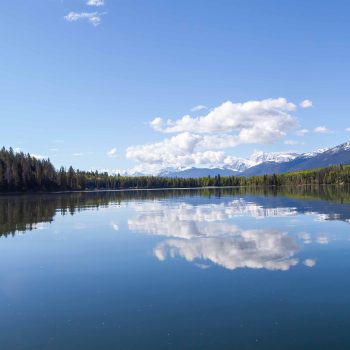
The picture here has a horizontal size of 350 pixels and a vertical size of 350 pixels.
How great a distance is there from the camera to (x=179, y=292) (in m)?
18.0

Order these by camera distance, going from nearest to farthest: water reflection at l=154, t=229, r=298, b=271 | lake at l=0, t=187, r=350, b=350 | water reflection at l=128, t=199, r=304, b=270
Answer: lake at l=0, t=187, r=350, b=350
water reflection at l=154, t=229, r=298, b=271
water reflection at l=128, t=199, r=304, b=270

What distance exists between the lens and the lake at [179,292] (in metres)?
13.0

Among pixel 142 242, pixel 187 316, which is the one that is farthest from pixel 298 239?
pixel 187 316

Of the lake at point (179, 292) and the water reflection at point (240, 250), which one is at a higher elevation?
the water reflection at point (240, 250)

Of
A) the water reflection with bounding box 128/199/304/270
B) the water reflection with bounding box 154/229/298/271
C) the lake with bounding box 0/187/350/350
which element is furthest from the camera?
the water reflection with bounding box 128/199/304/270

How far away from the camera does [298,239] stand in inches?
1218

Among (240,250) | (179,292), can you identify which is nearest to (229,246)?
(240,250)

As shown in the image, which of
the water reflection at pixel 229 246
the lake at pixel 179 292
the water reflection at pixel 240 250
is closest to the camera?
the lake at pixel 179 292

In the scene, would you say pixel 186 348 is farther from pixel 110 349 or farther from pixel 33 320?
pixel 33 320

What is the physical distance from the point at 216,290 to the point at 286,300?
323 cm

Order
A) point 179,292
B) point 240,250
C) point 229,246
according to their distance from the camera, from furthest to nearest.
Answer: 1. point 229,246
2. point 240,250
3. point 179,292

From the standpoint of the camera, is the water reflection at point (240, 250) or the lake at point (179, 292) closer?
the lake at point (179, 292)

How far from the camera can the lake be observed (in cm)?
1305

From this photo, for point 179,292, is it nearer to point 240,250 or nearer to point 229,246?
point 240,250
